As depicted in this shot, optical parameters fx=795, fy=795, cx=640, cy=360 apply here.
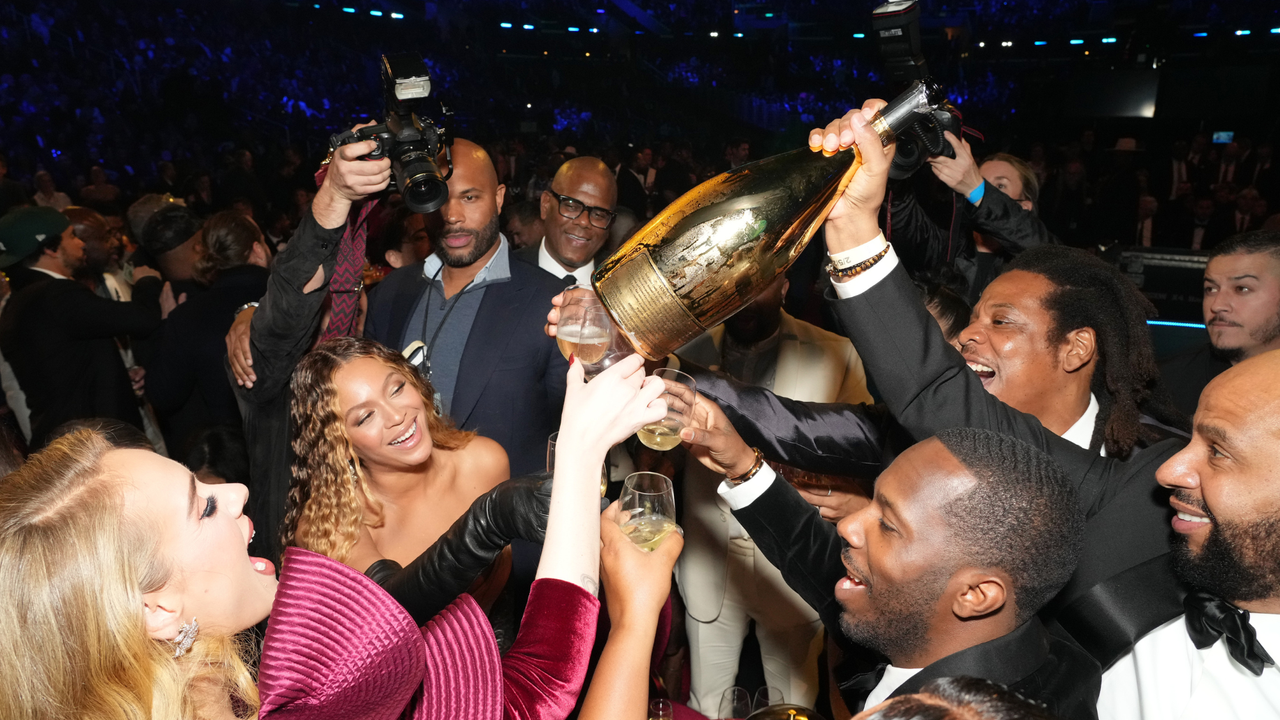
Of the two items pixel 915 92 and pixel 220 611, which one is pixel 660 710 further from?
pixel 915 92

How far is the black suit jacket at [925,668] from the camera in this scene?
1.30 meters

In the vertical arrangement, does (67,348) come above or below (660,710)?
above

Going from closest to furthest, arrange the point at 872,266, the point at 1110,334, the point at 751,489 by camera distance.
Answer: the point at 872,266, the point at 751,489, the point at 1110,334

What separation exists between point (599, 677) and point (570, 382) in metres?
0.44

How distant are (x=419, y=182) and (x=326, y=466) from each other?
2.60 ft

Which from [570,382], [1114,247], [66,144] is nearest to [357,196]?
[570,382]

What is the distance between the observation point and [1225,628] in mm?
1264

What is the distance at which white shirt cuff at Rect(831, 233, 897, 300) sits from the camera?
1.40 meters

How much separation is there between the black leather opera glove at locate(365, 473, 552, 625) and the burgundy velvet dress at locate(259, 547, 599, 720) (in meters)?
0.30

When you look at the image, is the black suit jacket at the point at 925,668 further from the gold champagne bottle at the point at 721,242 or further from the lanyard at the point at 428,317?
the lanyard at the point at 428,317

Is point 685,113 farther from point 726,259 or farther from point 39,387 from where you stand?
point 726,259

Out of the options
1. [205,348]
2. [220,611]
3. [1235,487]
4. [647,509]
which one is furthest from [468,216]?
[1235,487]

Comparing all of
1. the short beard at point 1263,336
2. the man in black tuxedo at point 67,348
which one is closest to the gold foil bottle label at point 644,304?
the short beard at point 1263,336

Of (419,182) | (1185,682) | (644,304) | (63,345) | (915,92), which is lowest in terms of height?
(1185,682)
